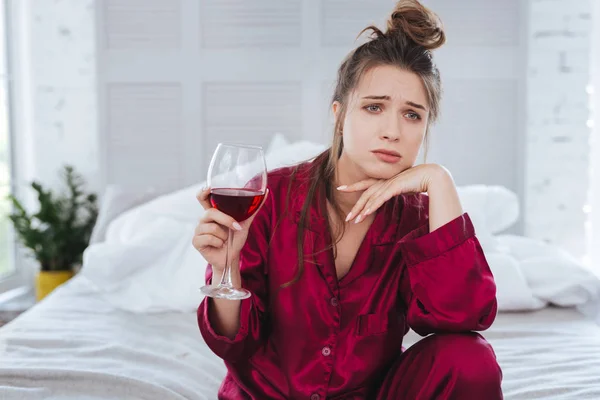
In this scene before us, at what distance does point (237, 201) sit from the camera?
1.05 metres

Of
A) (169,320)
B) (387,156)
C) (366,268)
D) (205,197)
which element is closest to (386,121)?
(387,156)

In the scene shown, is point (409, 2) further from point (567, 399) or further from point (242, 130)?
point (242, 130)

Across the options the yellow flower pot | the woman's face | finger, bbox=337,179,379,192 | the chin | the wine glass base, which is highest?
the woman's face

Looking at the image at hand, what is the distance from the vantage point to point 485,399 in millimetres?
1145

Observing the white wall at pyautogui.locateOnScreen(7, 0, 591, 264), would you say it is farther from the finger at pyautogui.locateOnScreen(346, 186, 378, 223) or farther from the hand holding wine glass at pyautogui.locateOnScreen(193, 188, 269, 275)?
the hand holding wine glass at pyautogui.locateOnScreen(193, 188, 269, 275)

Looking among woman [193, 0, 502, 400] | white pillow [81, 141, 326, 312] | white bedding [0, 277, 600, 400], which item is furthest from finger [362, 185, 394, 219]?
white pillow [81, 141, 326, 312]

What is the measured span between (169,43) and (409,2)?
83.5 inches

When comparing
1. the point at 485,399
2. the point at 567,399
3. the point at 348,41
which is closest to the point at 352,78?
the point at 485,399

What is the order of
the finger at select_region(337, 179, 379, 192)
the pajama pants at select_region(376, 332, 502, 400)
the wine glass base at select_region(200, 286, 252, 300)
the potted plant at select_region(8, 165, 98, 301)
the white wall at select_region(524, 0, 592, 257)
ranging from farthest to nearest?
the potted plant at select_region(8, 165, 98, 301) → the white wall at select_region(524, 0, 592, 257) → the finger at select_region(337, 179, 379, 192) → the pajama pants at select_region(376, 332, 502, 400) → the wine glass base at select_region(200, 286, 252, 300)

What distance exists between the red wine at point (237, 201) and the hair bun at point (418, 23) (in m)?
0.55

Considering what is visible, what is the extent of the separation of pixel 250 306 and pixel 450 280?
0.40 meters

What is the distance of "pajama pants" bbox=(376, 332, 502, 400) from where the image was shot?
1140 mm

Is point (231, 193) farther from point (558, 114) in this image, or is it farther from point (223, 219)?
point (558, 114)

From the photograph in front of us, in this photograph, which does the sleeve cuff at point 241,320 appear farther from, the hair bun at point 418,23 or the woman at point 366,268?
the hair bun at point 418,23
